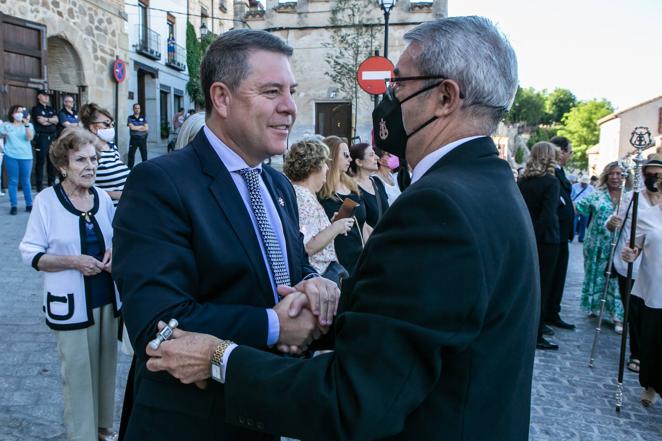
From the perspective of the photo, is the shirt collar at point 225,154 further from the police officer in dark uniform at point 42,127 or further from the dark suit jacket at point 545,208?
the police officer in dark uniform at point 42,127

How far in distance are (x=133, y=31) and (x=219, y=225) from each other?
82.2 feet

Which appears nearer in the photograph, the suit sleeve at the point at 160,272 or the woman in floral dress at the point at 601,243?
the suit sleeve at the point at 160,272

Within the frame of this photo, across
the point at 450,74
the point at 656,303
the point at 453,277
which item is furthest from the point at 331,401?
the point at 656,303

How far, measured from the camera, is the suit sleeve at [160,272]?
5.43 ft

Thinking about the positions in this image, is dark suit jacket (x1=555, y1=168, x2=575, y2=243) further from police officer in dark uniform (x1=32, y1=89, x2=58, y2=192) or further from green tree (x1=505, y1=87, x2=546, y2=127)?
green tree (x1=505, y1=87, x2=546, y2=127)

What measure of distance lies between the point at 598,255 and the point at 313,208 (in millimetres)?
4465

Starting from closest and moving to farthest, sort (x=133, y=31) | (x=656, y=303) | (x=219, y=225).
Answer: (x=219, y=225) → (x=656, y=303) → (x=133, y=31)

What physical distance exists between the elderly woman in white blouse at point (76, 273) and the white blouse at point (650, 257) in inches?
168

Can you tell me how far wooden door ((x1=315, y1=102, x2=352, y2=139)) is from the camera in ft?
85.4

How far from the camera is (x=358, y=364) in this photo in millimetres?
1313

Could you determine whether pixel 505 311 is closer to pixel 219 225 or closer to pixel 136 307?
pixel 219 225

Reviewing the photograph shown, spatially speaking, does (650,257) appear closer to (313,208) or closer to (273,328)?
(313,208)

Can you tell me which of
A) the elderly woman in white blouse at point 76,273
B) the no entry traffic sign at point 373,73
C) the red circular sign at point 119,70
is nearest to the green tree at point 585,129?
the red circular sign at point 119,70

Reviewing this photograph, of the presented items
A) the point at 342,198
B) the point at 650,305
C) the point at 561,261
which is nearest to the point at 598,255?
the point at 561,261
